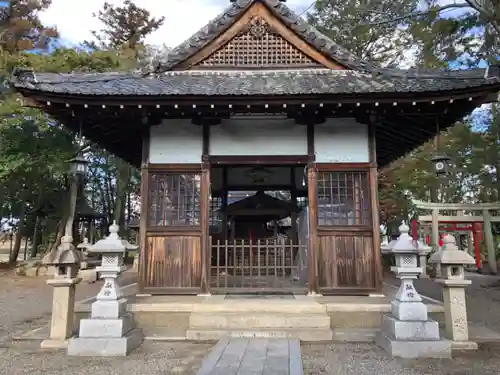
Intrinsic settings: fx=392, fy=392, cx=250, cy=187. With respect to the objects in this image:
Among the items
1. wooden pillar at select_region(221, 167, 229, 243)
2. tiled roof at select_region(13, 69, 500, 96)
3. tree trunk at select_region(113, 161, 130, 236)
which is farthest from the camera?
tree trunk at select_region(113, 161, 130, 236)

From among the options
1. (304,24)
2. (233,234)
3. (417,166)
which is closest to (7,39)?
(233,234)

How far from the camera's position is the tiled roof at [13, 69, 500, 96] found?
670 centimetres

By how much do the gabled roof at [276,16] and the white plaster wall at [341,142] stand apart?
52.3 inches

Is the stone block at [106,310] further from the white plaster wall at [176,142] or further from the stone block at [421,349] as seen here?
the stone block at [421,349]

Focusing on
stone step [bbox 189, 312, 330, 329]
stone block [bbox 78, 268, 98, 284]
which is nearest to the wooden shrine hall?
stone step [bbox 189, 312, 330, 329]

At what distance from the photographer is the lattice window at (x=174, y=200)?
7539 mm

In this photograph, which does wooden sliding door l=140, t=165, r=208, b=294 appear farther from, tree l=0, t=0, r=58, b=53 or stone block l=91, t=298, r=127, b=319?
tree l=0, t=0, r=58, b=53

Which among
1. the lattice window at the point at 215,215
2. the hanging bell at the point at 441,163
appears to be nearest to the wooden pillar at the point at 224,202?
the lattice window at the point at 215,215

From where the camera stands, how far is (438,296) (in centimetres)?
992

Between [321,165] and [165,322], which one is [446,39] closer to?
[321,165]

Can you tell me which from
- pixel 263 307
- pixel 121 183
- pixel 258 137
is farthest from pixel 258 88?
pixel 121 183

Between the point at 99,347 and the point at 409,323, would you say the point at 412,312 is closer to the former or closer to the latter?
the point at 409,323

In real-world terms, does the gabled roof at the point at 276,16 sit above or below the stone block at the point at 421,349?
above

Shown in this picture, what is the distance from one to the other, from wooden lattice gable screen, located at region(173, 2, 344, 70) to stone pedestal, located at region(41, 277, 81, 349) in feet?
16.0
